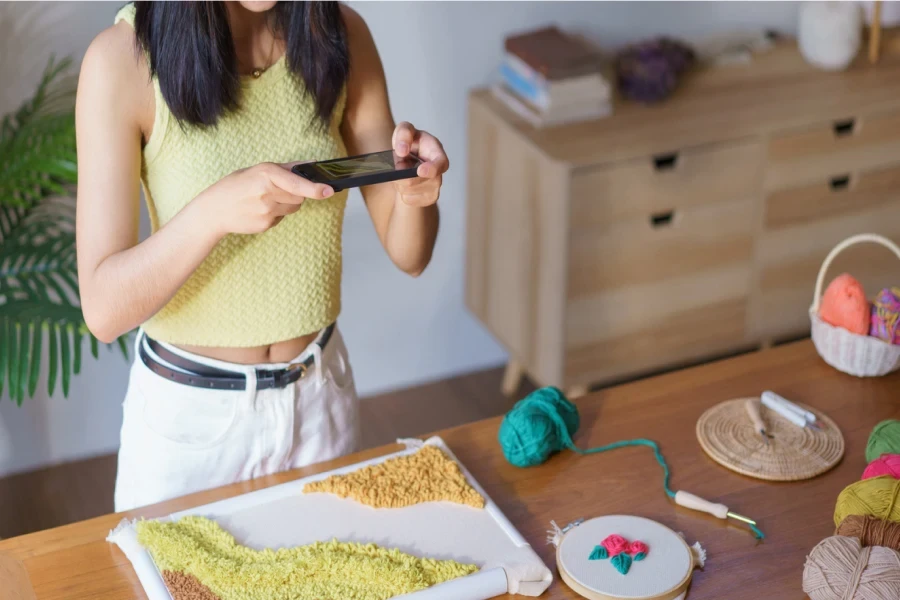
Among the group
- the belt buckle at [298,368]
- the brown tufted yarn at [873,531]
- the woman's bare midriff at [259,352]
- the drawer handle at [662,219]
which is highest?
the woman's bare midriff at [259,352]

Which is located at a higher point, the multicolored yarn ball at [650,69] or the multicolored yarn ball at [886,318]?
the multicolored yarn ball at [650,69]

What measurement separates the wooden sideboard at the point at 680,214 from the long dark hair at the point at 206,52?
44.6 inches

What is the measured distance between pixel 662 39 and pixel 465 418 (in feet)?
3.76

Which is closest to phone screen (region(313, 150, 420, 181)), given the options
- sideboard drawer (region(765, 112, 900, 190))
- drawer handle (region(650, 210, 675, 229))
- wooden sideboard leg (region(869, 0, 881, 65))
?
drawer handle (region(650, 210, 675, 229))

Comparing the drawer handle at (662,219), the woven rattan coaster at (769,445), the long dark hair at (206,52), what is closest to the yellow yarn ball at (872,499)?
the woven rattan coaster at (769,445)

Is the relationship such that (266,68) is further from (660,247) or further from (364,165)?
(660,247)

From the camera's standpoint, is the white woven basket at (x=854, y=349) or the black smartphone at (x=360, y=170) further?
the white woven basket at (x=854, y=349)

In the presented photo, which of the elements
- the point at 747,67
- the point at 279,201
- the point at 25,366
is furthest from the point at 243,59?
the point at 747,67

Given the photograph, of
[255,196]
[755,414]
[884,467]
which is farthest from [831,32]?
[255,196]

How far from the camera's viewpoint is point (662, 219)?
2676 millimetres

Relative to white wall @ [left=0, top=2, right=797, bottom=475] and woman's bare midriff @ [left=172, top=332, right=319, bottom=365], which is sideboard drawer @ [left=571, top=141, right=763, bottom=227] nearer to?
white wall @ [left=0, top=2, right=797, bottom=475]

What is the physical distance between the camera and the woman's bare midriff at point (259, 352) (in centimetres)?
144

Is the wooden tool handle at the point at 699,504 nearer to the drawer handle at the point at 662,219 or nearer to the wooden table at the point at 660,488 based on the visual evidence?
the wooden table at the point at 660,488

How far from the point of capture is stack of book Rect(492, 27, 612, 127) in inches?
101
